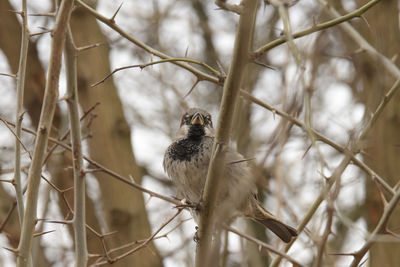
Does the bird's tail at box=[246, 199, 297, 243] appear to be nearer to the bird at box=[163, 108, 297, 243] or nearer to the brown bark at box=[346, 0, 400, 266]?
the bird at box=[163, 108, 297, 243]

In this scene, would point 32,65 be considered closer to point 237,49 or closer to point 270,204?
point 270,204

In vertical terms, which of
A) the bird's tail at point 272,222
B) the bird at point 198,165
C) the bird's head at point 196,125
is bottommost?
the bird's tail at point 272,222

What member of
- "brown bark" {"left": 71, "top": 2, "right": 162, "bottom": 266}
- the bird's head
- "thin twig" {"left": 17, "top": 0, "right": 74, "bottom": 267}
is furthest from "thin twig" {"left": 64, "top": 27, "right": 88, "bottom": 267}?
"brown bark" {"left": 71, "top": 2, "right": 162, "bottom": 266}

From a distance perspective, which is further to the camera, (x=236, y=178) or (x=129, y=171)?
(x=129, y=171)

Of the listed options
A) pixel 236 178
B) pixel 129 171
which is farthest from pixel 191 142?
pixel 129 171

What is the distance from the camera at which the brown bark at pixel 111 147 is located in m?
4.95

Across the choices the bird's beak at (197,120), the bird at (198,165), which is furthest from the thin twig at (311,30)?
the bird's beak at (197,120)

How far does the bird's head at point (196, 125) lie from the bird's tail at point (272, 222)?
27.1 inches

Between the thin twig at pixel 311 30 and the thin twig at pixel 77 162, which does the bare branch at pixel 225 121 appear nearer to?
the thin twig at pixel 311 30

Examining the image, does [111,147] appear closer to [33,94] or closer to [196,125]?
[33,94]

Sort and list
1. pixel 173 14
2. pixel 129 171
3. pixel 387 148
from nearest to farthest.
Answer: pixel 387 148
pixel 129 171
pixel 173 14

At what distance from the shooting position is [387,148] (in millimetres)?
4785

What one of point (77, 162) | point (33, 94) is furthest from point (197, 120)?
point (33, 94)

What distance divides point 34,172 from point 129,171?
8.48 feet
